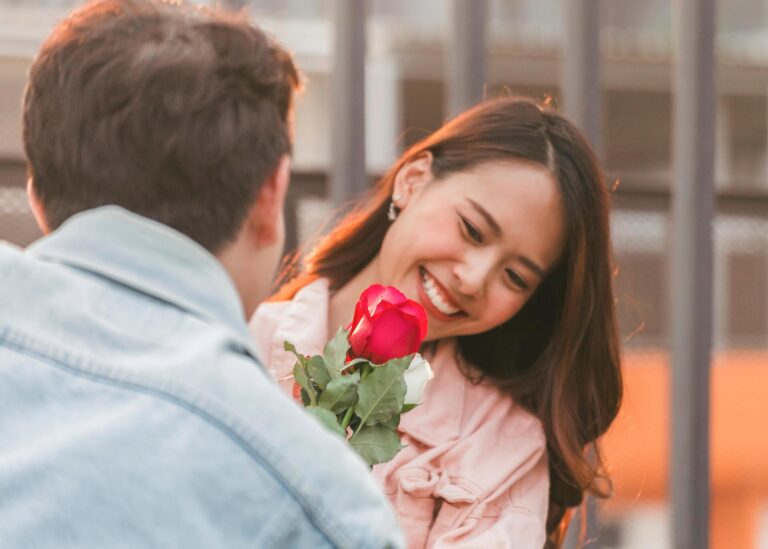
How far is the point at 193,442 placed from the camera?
2.43 feet

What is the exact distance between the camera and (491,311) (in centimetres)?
147

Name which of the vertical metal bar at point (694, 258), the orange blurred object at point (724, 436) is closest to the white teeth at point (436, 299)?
the vertical metal bar at point (694, 258)

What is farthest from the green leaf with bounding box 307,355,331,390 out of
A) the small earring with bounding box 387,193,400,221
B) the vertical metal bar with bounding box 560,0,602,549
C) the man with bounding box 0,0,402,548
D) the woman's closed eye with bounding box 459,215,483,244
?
the vertical metal bar with bounding box 560,0,602,549

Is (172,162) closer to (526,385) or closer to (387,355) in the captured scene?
(387,355)

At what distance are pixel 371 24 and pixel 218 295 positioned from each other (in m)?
4.27

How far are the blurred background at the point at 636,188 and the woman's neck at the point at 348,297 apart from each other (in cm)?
36

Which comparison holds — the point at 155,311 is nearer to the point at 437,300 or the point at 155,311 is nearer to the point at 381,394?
the point at 381,394

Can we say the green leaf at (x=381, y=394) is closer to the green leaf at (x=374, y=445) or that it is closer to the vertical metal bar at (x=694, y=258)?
the green leaf at (x=374, y=445)

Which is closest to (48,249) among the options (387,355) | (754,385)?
(387,355)

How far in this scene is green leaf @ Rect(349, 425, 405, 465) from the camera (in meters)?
1.08

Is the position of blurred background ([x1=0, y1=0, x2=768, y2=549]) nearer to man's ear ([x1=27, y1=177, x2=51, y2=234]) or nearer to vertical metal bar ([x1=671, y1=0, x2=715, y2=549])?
vertical metal bar ([x1=671, y1=0, x2=715, y2=549])

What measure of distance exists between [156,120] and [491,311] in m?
0.72

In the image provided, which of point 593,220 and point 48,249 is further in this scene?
point 593,220

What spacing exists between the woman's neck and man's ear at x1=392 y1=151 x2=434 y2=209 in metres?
0.09
